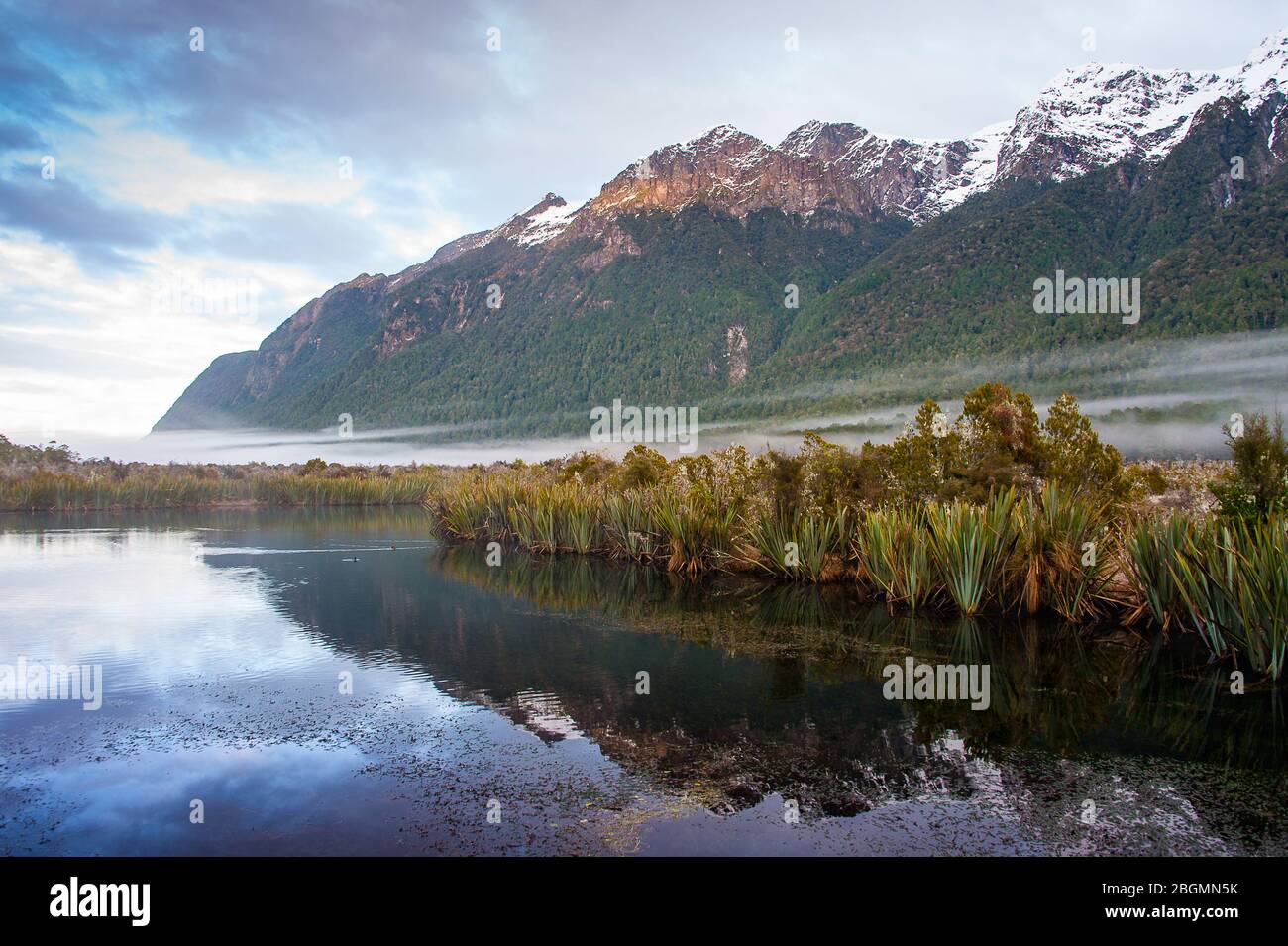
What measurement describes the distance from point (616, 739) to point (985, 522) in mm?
6766

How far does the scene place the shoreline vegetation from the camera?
26.9ft

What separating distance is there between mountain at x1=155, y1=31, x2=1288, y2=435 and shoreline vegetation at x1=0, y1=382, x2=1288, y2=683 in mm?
51500

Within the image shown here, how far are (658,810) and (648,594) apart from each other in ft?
30.6

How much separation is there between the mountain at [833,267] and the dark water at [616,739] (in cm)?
5884

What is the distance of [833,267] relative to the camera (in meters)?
121

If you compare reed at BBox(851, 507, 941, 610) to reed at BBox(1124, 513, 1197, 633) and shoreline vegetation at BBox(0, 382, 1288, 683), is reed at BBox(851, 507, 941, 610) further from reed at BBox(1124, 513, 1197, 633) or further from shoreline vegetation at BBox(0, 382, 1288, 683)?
reed at BBox(1124, 513, 1197, 633)

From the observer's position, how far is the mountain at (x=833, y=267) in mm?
74250

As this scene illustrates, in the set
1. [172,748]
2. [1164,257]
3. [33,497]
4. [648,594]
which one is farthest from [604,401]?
[172,748]

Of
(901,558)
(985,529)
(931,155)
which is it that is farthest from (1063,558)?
(931,155)

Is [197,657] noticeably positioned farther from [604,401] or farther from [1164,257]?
[604,401]

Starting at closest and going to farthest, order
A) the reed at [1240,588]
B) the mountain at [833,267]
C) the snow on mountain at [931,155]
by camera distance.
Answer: the reed at [1240,588] < the mountain at [833,267] < the snow on mountain at [931,155]

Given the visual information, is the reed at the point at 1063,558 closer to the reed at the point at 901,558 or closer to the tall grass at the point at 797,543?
the reed at the point at 901,558

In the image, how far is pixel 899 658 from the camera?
8.87 metres

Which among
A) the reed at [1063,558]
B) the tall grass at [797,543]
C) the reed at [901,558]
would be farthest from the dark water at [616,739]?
the tall grass at [797,543]
